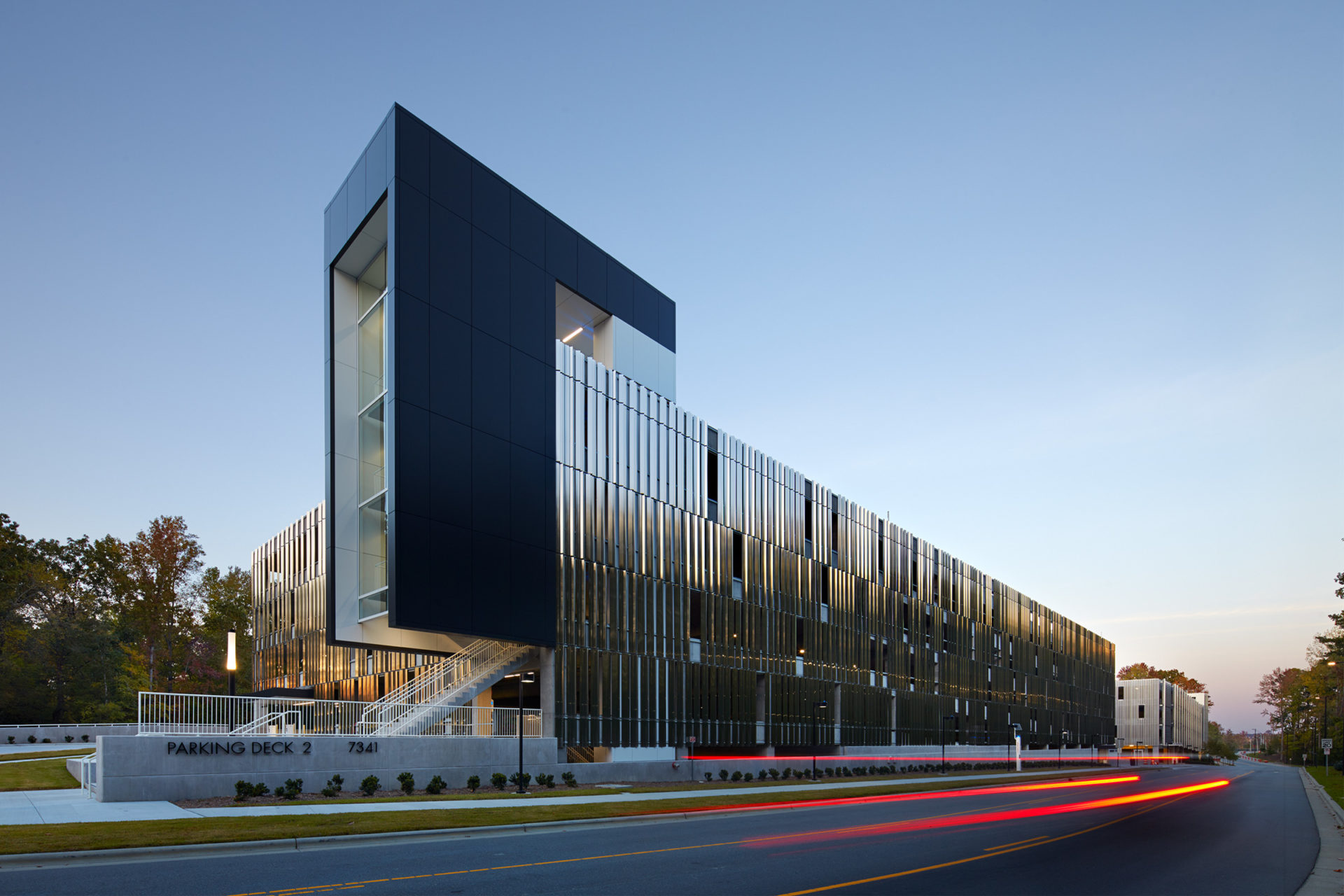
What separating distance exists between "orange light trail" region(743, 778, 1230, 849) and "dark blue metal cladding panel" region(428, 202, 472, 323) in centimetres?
2224

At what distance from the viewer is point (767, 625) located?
54156 mm

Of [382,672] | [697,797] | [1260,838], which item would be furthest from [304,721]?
[1260,838]

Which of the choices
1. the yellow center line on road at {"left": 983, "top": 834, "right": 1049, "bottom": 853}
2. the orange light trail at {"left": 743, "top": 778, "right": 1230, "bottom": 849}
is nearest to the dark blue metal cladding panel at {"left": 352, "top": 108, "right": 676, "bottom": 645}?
the orange light trail at {"left": 743, "top": 778, "right": 1230, "bottom": 849}

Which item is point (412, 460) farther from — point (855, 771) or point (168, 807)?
point (855, 771)

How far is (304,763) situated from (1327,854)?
79.6ft

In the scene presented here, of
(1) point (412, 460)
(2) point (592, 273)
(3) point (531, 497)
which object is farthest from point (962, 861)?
(2) point (592, 273)

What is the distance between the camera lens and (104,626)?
75.6 metres

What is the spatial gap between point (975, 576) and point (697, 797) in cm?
6781

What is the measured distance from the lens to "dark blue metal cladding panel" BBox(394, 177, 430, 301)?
32.9 metres

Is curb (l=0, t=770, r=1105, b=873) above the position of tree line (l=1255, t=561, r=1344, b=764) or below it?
above

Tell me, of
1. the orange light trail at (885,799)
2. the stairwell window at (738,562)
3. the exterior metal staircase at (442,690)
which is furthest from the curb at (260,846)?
the stairwell window at (738,562)

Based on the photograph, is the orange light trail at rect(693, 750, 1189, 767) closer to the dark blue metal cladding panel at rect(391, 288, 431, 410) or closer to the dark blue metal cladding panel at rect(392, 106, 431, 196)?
the dark blue metal cladding panel at rect(391, 288, 431, 410)

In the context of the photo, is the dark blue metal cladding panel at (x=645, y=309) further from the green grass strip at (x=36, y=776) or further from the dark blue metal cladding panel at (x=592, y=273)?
the green grass strip at (x=36, y=776)

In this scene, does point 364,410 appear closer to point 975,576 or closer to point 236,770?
point 236,770
